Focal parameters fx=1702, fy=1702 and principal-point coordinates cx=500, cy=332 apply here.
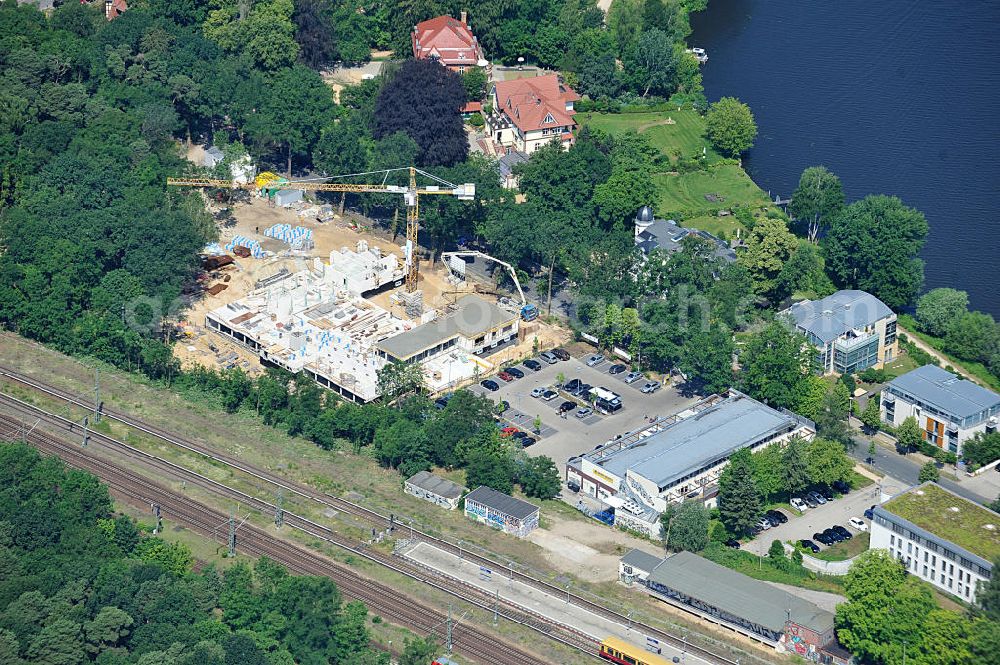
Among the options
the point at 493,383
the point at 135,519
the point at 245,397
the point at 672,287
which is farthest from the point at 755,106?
the point at 135,519

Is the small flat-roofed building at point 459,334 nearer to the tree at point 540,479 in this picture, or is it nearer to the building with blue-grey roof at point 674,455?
the building with blue-grey roof at point 674,455

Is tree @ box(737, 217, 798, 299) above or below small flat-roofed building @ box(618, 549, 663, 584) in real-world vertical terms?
above

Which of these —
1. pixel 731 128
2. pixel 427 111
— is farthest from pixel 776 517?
pixel 731 128

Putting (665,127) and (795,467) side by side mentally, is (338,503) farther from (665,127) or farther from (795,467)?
(665,127)

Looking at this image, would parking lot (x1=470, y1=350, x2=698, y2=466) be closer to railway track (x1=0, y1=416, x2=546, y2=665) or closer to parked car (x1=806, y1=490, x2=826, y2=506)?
parked car (x1=806, y1=490, x2=826, y2=506)

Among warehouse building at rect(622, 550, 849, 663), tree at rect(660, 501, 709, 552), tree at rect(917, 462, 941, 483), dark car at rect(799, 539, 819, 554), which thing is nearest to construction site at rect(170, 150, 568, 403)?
tree at rect(660, 501, 709, 552)

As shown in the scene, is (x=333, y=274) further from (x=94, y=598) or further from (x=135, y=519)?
(x=94, y=598)

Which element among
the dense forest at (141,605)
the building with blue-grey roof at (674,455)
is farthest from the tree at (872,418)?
the dense forest at (141,605)
